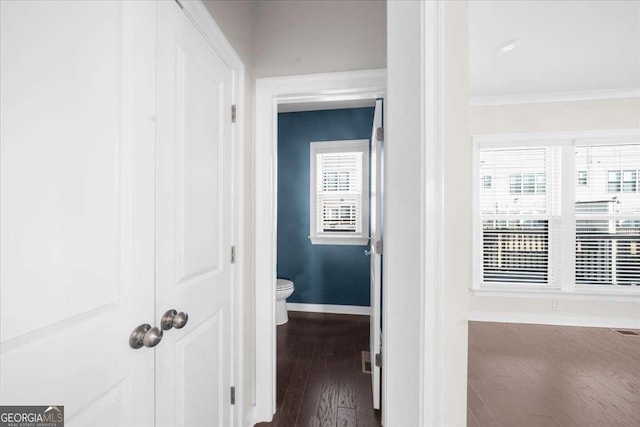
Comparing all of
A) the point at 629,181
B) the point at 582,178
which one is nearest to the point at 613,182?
the point at 629,181

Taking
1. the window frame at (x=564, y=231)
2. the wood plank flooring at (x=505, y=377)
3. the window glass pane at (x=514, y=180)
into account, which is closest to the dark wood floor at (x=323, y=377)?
the wood plank flooring at (x=505, y=377)

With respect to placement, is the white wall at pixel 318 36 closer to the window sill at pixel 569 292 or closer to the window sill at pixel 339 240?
the window sill at pixel 339 240

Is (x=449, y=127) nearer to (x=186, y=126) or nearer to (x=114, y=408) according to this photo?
(x=186, y=126)

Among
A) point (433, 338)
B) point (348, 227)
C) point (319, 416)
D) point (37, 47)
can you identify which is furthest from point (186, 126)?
point (348, 227)

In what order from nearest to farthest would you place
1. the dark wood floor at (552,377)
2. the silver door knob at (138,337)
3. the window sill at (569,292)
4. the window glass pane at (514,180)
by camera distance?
1. the silver door knob at (138,337)
2. the dark wood floor at (552,377)
3. the window sill at (569,292)
4. the window glass pane at (514,180)

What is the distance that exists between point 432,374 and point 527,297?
3.67m

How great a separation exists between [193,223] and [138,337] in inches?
17.0

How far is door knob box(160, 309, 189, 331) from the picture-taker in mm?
876

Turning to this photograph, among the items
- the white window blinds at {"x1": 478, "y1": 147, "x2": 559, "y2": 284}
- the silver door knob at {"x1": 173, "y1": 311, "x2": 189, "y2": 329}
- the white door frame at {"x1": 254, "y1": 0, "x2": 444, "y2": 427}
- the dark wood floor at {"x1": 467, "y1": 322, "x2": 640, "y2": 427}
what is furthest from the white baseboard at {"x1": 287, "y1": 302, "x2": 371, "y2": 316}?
the white door frame at {"x1": 254, "y1": 0, "x2": 444, "y2": 427}

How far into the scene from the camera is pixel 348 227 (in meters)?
3.55

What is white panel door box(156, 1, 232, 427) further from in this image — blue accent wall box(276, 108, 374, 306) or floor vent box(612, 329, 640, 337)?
floor vent box(612, 329, 640, 337)

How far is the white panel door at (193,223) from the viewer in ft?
2.92

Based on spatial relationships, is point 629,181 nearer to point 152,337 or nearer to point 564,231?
point 564,231

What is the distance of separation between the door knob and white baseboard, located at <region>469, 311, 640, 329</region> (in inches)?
141
